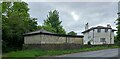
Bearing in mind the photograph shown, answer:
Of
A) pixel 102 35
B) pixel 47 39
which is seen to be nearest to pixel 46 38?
pixel 47 39

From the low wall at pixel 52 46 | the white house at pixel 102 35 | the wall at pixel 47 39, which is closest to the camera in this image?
the low wall at pixel 52 46

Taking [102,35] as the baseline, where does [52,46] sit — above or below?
below

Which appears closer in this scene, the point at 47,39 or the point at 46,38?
the point at 46,38

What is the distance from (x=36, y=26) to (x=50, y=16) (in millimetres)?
32776

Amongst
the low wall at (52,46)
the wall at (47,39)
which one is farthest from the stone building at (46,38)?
the low wall at (52,46)

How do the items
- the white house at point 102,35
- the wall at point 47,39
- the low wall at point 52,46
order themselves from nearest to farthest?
the low wall at point 52,46, the wall at point 47,39, the white house at point 102,35

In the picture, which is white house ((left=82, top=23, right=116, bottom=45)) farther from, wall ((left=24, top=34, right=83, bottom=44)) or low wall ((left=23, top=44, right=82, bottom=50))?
low wall ((left=23, top=44, right=82, bottom=50))

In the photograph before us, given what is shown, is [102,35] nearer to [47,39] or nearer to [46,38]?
[47,39]

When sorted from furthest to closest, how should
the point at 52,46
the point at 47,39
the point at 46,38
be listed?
the point at 47,39, the point at 46,38, the point at 52,46

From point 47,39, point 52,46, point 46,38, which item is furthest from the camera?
point 47,39

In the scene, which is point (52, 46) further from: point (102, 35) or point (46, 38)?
point (102, 35)

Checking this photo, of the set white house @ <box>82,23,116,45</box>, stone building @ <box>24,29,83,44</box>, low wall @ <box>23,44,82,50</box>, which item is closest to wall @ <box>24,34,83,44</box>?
stone building @ <box>24,29,83,44</box>

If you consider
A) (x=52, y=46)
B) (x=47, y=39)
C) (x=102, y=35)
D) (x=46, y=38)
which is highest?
(x=102, y=35)

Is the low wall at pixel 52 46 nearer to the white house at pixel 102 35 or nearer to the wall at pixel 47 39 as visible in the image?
the wall at pixel 47 39
